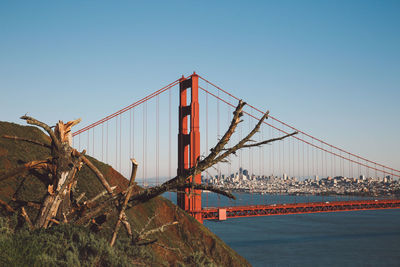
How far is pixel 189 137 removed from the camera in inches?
1634

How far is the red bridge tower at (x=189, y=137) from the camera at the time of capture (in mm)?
36562

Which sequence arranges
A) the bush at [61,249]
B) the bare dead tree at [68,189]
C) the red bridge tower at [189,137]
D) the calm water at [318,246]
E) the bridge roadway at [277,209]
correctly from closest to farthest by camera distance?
1. the bush at [61,249]
2. the bare dead tree at [68,189]
3. the red bridge tower at [189,137]
4. the bridge roadway at [277,209]
5. the calm water at [318,246]

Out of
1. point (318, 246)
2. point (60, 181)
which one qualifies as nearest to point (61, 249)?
point (60, 181)

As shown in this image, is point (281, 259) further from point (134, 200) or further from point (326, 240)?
point (134, 200)

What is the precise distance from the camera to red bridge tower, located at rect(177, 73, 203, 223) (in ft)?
120

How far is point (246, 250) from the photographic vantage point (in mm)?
71562

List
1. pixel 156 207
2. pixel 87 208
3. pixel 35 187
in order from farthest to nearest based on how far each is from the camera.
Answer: pixel 156 207 < pixel 35 187 < pixel 87 208

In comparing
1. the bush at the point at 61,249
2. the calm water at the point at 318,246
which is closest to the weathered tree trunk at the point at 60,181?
the bush at the point at 61,249

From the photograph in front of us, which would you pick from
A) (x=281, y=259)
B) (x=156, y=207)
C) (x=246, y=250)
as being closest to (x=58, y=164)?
(x=156, y=207)

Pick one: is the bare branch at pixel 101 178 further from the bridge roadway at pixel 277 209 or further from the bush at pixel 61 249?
the bridge roadway at pixel 277 209

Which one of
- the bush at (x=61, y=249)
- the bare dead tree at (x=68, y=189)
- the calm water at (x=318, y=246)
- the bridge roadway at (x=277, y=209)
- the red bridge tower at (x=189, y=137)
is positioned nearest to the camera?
the bush at (x=61, y=249)

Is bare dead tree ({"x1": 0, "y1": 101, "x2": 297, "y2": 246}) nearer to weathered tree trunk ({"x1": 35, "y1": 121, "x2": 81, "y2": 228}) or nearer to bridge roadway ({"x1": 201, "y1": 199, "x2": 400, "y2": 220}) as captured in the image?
weathered tree trunk ({"x1": 35, "y1": 121, "x2": 81, "y2": 228})

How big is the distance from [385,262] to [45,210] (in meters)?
71.3

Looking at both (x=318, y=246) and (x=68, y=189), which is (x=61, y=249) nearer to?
(x=68, y=189)
